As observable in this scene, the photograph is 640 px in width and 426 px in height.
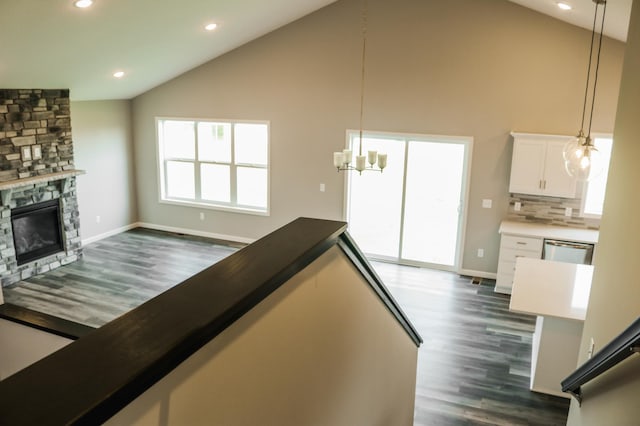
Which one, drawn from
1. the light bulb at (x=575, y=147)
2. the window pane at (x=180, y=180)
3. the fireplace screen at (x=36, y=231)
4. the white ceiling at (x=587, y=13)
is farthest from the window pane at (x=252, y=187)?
the light bulb at (x=575, y=147)

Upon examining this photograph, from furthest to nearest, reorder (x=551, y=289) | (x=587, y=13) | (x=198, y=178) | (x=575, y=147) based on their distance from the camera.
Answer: (x=198, y=178) < (x=587, y=13) < (x=551, y=289) < (x=575, y=147)

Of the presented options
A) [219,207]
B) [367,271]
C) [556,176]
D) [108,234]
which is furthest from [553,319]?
[108,234]

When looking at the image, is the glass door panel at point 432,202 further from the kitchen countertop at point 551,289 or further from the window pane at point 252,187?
the window pane at point 252,187

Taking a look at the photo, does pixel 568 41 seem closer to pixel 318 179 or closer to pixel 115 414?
pixel 318 179

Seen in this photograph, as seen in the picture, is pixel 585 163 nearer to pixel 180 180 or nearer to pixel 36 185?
pixel 36 185

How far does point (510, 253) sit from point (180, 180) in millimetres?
5935

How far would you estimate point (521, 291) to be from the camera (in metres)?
4.71

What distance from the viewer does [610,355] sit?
2.06 metres

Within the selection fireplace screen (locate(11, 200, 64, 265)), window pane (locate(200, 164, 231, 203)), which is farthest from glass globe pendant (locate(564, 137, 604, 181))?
fireplace screen (locate(11, 200, 64, 265))

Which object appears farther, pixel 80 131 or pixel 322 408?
pixel 80 131

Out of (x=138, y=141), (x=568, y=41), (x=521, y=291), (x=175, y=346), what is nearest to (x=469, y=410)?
(x=521, y=291)

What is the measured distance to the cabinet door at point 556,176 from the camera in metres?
6.63

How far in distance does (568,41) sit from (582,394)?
16.4ft

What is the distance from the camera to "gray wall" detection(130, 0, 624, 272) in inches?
261
